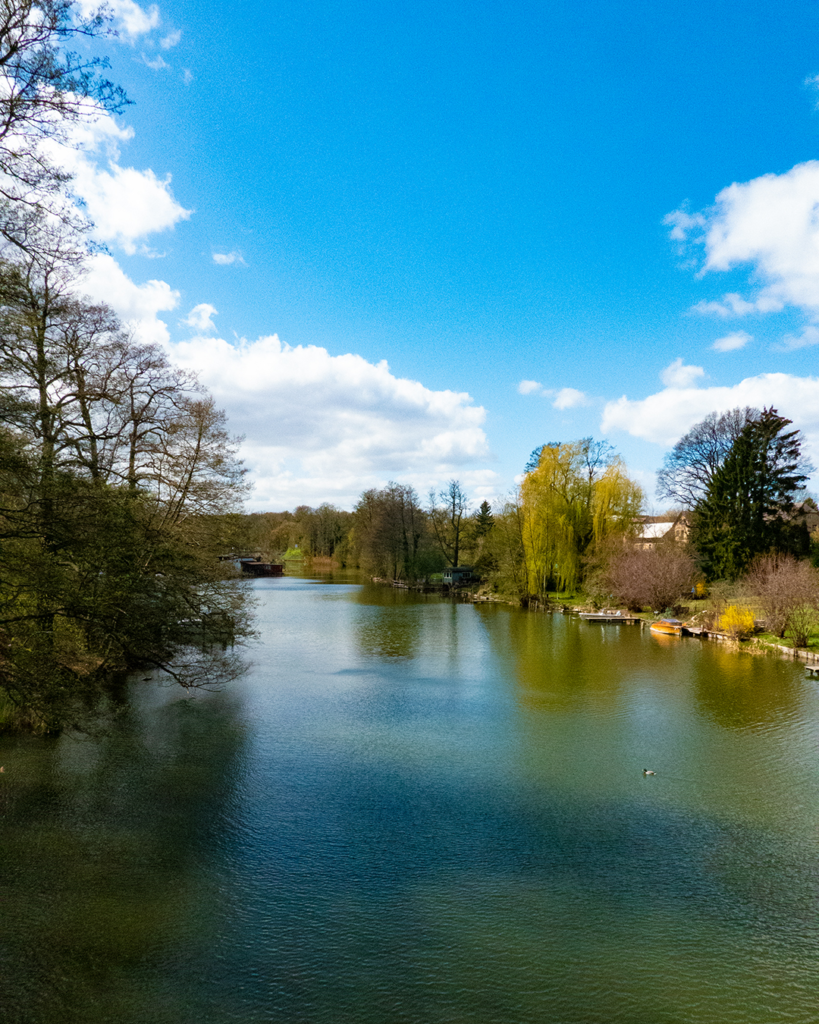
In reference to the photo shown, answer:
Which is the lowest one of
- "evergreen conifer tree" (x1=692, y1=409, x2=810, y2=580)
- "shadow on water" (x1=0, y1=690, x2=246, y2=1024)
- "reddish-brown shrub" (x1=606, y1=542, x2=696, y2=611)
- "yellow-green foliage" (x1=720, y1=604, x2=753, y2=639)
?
"shadow on water" (x1=0, y1=690, x2=246, y2=1024)

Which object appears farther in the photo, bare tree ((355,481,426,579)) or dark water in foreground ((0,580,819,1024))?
bare tree ((355,481,426,579))

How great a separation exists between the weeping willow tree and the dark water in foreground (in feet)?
69.1

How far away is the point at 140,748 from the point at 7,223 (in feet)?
31.3

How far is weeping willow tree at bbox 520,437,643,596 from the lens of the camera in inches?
1437

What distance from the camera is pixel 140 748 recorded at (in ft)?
40.5

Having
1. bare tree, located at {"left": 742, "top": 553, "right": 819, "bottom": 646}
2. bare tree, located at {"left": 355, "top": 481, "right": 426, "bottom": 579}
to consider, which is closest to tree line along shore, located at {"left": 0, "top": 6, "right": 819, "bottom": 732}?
Answer: bare tree, located at {"left": 742, "top": 553, "right": 819, "bottom": 646}

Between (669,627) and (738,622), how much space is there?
376 centimetres

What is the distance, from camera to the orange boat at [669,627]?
87.9ft

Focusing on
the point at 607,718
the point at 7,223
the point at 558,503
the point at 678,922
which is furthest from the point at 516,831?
the point at 558,503

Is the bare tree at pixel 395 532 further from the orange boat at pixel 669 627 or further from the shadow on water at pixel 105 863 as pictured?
the shadow on water at pixel 105 863

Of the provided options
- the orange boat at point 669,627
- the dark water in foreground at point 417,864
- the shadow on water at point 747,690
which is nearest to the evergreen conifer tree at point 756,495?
the orange boat at point 669,627

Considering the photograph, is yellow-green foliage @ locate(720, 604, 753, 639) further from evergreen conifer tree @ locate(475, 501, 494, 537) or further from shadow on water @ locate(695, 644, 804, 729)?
evergreen conifer tree @ locate(475, 501, 494, 537)

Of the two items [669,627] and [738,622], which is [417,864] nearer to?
[738,622]

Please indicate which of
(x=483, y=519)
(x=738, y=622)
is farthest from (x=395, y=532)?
(x=738, y=622)
